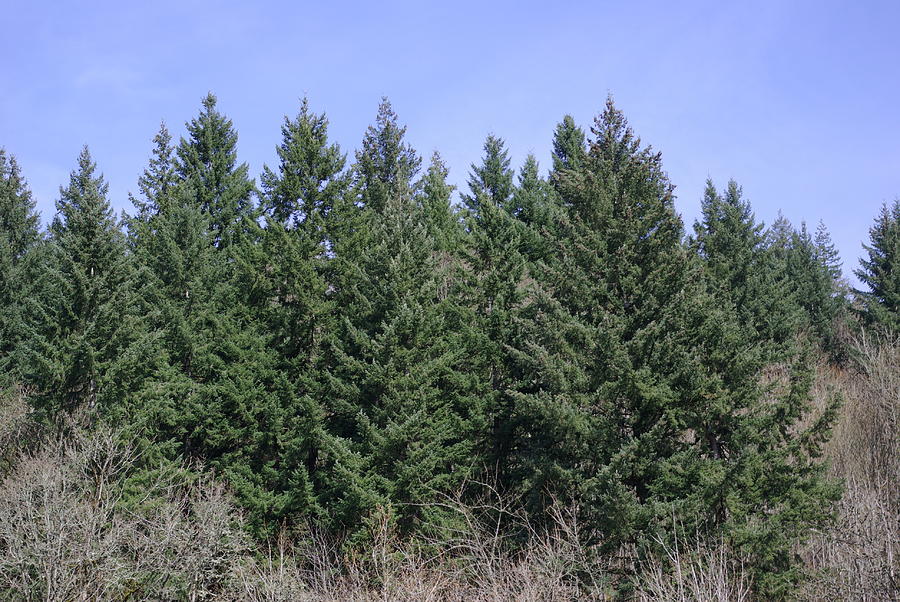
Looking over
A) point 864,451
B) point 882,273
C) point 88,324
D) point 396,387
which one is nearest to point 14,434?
point 88,324

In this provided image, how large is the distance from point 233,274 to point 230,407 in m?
6.27

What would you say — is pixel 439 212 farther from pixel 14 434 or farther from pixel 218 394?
pixel 14 434

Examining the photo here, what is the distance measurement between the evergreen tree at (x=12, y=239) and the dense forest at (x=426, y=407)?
0.37 meters

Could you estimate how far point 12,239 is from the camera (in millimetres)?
34094

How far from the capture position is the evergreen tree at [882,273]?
102 feet

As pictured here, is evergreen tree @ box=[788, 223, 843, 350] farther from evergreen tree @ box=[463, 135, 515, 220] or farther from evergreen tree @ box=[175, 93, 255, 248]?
evergreen tree @ box=[175, 93, 255, 248]

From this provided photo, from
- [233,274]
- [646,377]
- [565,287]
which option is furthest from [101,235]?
[646,377]

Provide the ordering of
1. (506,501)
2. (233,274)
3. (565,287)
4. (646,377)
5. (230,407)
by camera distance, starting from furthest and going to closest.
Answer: (233,274) < (230,407) < (506,501) < (565,287) < (646,377)

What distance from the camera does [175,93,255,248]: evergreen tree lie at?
30.9 m

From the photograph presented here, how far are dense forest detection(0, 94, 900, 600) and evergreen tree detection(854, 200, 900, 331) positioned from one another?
1621mm

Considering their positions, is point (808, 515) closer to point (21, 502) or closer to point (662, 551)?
point (662, 551)

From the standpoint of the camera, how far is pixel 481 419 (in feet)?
69.1

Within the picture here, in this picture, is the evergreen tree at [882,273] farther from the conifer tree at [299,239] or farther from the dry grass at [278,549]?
the conifer tree at [299,239]

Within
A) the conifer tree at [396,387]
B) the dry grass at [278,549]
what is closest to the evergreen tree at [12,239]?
the dry grass at [278,549]
